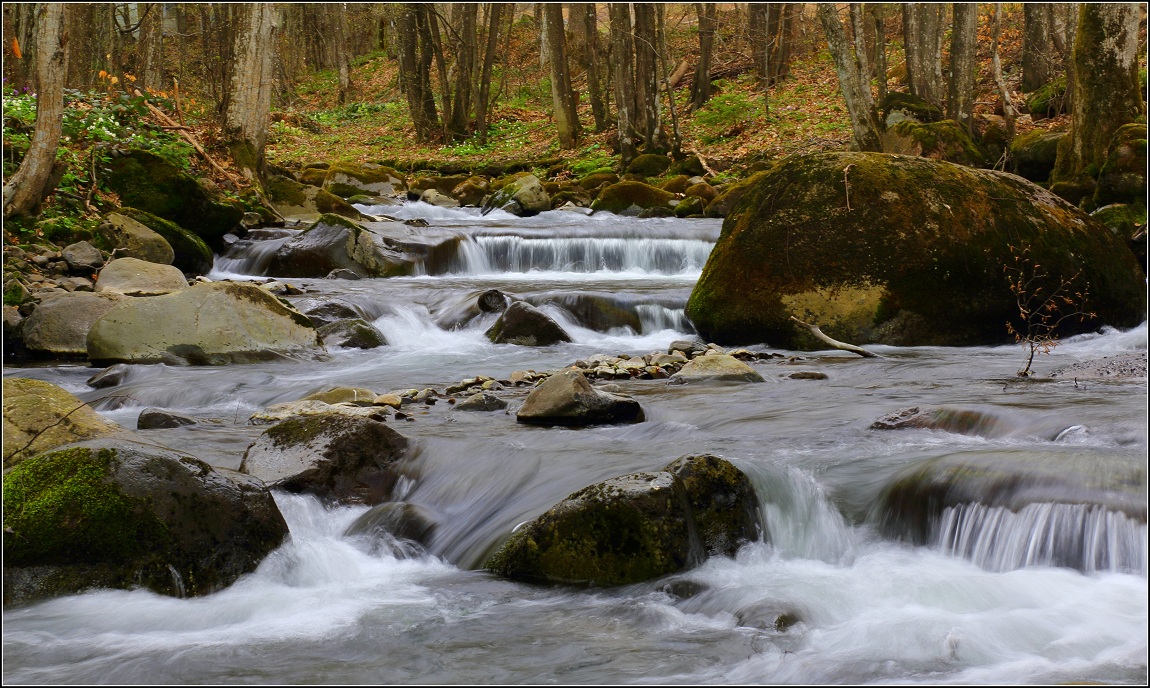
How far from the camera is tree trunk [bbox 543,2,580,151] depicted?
78.3 feet

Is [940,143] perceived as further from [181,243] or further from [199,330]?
[199,330]

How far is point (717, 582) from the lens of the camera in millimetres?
4004

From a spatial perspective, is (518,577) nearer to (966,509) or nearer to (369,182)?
(966,509)

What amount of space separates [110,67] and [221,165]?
13.5 metres

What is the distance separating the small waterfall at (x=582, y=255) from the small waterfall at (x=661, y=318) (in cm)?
403

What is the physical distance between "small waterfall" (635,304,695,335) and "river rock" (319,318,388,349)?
8.95ft

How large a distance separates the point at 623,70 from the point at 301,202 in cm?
816

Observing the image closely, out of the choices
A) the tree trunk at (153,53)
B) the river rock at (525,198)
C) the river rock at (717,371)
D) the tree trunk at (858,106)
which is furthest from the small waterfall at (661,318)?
the tree trunk at (153,53)

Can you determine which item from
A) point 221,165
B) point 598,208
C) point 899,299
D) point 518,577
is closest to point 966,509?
point 518,577

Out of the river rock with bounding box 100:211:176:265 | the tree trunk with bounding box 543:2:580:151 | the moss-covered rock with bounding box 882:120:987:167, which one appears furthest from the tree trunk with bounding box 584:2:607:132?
the river rock with bounding box 100:211:176:265

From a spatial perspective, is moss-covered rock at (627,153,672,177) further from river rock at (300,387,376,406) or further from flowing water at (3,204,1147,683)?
river rock at (300,387,376,406)

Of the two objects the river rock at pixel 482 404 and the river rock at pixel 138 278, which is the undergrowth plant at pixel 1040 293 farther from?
the river rock at pixel 138 278

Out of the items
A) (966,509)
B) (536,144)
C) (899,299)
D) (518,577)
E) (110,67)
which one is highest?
(110,67)

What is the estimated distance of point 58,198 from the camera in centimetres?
1219
